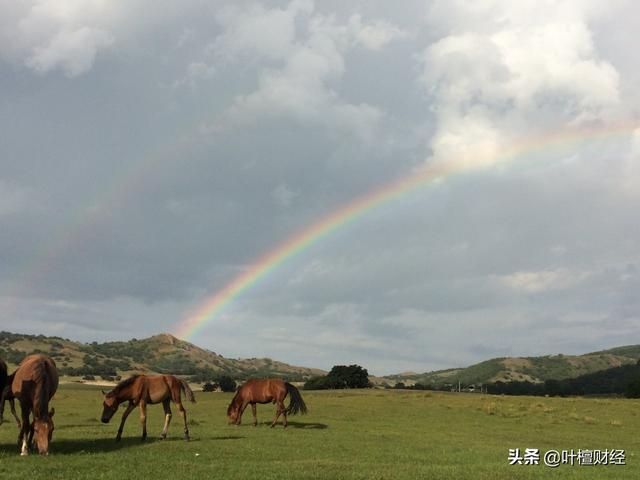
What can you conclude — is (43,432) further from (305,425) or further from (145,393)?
(305,425)

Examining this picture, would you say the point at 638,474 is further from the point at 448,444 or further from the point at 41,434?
the point at 41,434

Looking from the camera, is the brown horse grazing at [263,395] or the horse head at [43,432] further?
the brown horse grazing at [263,395]

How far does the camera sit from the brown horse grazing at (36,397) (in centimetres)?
1561

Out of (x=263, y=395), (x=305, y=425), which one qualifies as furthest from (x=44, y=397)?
(x=305, y=425)

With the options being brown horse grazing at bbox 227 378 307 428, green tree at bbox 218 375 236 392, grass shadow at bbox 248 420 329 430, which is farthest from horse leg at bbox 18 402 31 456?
green tree at bbox 218 375 236 392

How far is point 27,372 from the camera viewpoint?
666 inches

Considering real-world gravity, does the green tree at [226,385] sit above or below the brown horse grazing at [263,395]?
below

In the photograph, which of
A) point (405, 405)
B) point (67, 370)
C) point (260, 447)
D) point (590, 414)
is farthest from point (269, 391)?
point (67, 370)

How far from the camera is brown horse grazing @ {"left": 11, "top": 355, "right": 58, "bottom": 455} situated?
1561 cm

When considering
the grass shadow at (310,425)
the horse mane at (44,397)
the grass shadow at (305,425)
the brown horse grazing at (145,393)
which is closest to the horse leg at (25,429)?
the horse mane at (44,397)

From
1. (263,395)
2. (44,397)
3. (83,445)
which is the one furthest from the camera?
(263,395)

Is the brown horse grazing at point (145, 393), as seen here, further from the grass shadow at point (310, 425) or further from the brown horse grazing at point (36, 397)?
the grass shadow at point (310, 425)

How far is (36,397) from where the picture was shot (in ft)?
52.3

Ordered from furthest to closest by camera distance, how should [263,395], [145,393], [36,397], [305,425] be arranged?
1. [305,425]
2. [263,395]
3. [145,393]
4. [36,397]
